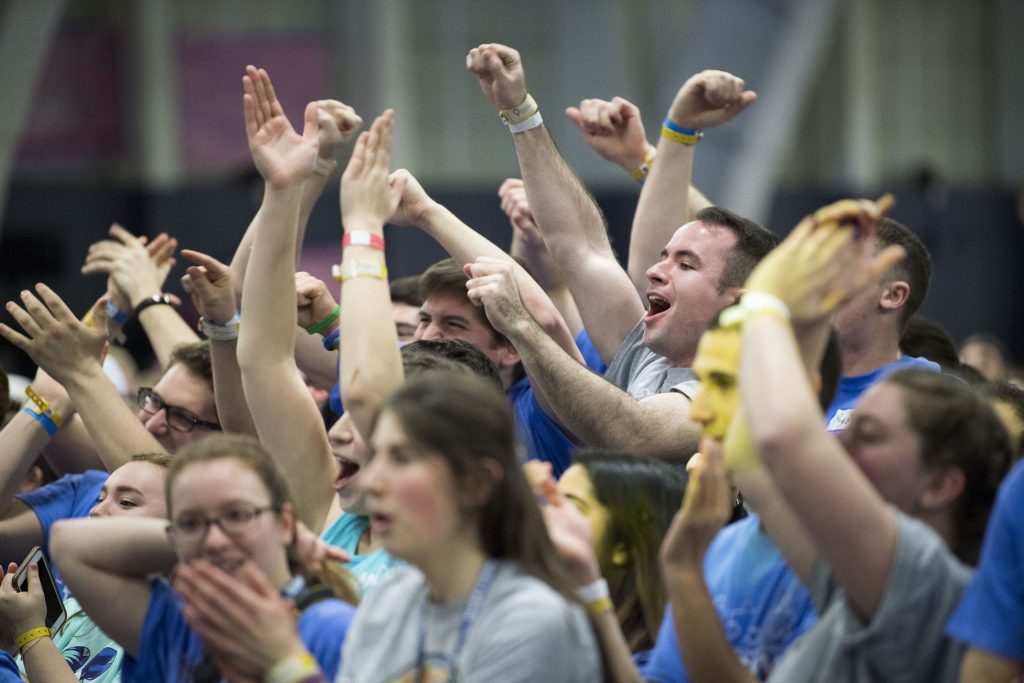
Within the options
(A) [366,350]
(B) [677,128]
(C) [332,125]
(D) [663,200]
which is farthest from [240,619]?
(B) [677,128]

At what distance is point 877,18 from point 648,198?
11506 millimetres

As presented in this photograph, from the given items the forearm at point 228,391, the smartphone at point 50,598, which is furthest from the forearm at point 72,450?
the smartphone at point 50,598

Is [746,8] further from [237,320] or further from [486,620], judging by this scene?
[486,620]

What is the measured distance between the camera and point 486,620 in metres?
1.94

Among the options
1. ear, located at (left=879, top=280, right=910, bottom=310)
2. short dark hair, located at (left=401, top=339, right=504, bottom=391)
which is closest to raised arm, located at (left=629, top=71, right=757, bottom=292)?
ear, located at (left=879, top=280, right=910, bottom=310)

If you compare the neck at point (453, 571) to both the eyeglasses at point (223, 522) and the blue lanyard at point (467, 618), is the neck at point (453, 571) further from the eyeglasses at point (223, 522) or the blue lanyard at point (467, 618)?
the eyeglasses at point (223, 522)

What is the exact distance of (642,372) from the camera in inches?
141

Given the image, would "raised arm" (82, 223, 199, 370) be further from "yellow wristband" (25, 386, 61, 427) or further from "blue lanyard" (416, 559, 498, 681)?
"blue lanyard" (416, 559, 498, 681)

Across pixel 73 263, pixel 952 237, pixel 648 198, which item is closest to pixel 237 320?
pixel 648 198

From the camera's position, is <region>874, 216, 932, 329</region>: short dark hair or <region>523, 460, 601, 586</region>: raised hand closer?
<region>523, 460, 601, 586</region>: raised hand

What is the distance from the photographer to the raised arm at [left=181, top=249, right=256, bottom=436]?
3.44m

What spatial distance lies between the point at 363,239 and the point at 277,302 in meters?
0.36

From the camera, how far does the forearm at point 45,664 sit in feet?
9.50

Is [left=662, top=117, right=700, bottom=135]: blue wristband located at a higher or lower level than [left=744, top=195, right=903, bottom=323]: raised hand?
lower
